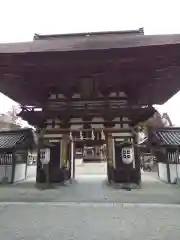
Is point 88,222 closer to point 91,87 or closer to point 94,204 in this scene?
point 94,204

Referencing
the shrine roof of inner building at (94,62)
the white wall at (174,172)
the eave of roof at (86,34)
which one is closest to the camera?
the shrine roof of inner building at (94,62)

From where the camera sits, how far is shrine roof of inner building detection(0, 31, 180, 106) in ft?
22.2

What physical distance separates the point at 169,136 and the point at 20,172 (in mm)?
7907

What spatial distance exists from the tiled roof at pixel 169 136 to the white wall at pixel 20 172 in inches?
286

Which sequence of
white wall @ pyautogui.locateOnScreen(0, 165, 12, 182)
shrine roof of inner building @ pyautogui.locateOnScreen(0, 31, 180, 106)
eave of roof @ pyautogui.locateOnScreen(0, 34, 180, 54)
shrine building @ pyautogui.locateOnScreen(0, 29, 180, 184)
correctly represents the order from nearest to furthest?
1. eave of roof @ pyautogui.locateOnScreen(0, 34, 180, 54)
2. shrine roof of inner building @ pyautogui.locateOnScreen(0, 31, 180, 106)
3. shrine building @ pyautogui.locateOnScreen(0, 29, 180, 184)
4. white wall @ pyautogui.locateOnScreen(0, 165, 12, 182)

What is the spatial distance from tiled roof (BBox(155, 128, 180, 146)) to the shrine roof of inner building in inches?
164

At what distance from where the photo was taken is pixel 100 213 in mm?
6734

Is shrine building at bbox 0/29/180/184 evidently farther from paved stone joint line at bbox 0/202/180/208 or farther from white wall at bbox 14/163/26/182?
paved stone joint line at bbox 0/202/180/208

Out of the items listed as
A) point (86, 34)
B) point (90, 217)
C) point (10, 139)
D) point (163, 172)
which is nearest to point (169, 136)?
point (163, 172)

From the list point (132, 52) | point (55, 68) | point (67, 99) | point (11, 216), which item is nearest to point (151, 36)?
point (132, 52)

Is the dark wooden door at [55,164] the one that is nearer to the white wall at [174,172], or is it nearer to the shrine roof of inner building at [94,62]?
the shrine roof of inner building at [94,62]

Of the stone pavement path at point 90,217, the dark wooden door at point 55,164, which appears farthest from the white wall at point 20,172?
the stone pavement path at point 90,217

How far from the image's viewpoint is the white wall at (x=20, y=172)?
14.9 m

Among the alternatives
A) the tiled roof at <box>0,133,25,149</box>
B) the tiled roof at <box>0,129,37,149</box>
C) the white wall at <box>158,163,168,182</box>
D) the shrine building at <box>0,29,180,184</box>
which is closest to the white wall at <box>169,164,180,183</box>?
the white wall at <box>158,163,168,182</box>
